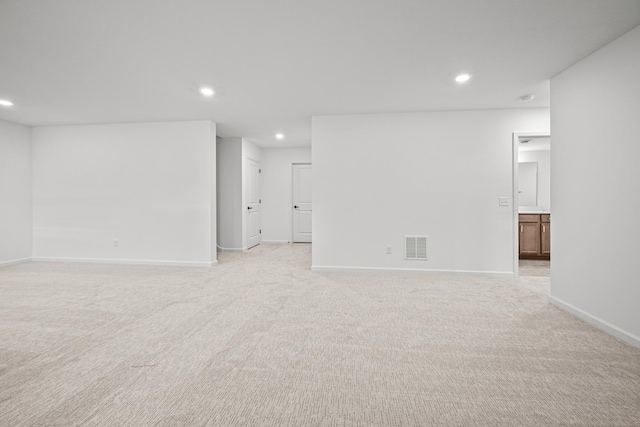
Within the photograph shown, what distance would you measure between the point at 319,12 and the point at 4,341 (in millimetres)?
3470

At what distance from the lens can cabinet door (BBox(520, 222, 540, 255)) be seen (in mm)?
6070

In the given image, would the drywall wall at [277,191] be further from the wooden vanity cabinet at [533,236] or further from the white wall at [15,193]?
the wooden vanity cabinet at [533,236]

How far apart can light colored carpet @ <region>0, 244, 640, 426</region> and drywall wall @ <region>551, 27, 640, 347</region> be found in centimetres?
29

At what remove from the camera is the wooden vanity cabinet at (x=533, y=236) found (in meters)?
6.04

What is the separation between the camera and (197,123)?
217 inches

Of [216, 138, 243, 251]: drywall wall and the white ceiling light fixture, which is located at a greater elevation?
the white ceiling light fixture

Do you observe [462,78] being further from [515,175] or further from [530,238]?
[530,238]

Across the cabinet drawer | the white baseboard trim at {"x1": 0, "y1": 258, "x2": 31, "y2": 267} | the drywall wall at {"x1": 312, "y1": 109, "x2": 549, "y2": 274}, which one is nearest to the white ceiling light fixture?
the drywall wall at {"x1": 312, "y1": 109, "x2": 549, "y2": 274}

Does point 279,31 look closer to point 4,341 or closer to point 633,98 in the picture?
point 633,98

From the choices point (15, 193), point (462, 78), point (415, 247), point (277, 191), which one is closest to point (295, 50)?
point (462, 78)

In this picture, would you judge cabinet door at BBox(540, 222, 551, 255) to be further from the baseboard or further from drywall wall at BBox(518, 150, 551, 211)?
the baseboard

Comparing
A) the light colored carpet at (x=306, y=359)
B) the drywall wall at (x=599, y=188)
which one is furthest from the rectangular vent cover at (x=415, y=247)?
the drywall wall at (x=599, y=188)

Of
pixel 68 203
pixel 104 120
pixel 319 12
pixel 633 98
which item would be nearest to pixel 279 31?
pixel 319 12

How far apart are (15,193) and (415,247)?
273 inches
